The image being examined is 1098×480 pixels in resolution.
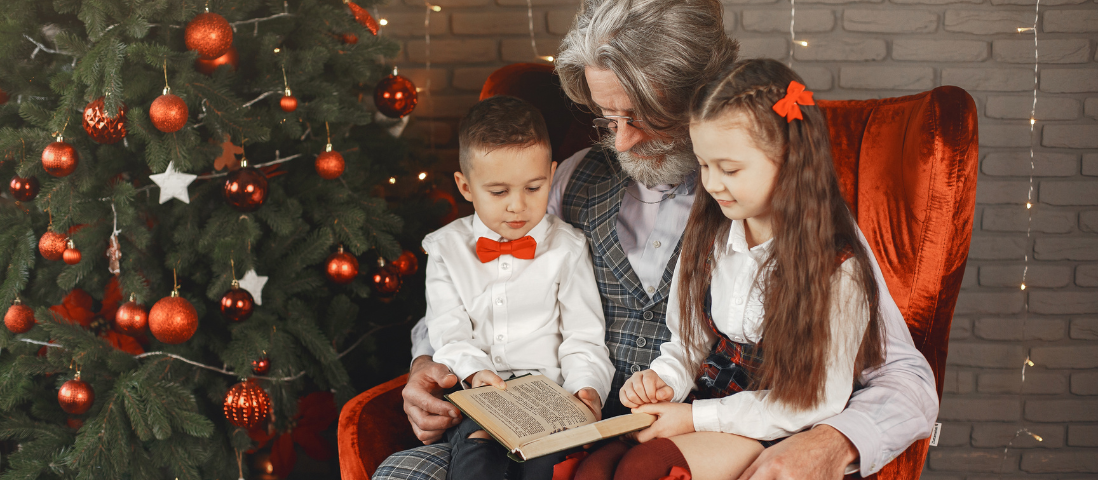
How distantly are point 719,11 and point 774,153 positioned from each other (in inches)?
21.2

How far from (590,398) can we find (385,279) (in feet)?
2.98

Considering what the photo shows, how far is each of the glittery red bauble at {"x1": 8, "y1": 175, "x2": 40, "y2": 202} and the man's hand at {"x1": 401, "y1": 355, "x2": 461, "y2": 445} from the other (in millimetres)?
1124

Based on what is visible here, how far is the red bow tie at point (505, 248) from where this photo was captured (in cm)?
156

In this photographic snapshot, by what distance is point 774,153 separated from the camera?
1108mm

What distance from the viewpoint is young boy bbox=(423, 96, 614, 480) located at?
1.49 m

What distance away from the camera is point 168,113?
1.52 metres

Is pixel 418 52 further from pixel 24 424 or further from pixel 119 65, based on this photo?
pixel 24 424

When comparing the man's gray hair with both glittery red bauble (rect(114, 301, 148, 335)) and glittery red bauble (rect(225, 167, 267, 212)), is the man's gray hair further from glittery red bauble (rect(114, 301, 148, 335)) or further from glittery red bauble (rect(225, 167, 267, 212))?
glittery red bauble (rect(114, 301, 148, 335))

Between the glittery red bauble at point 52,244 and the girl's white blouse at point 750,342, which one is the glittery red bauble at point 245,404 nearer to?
the glittery red bauble at point 52,244

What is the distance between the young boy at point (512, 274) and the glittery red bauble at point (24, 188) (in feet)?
3.44

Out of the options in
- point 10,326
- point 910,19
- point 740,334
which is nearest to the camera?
point 740,334

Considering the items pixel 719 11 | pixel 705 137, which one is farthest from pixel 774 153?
pixel 719 11

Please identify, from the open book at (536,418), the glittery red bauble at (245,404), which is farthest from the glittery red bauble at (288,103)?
the open book at (536,418)

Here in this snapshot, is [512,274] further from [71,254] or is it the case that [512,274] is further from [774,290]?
[71,254]
